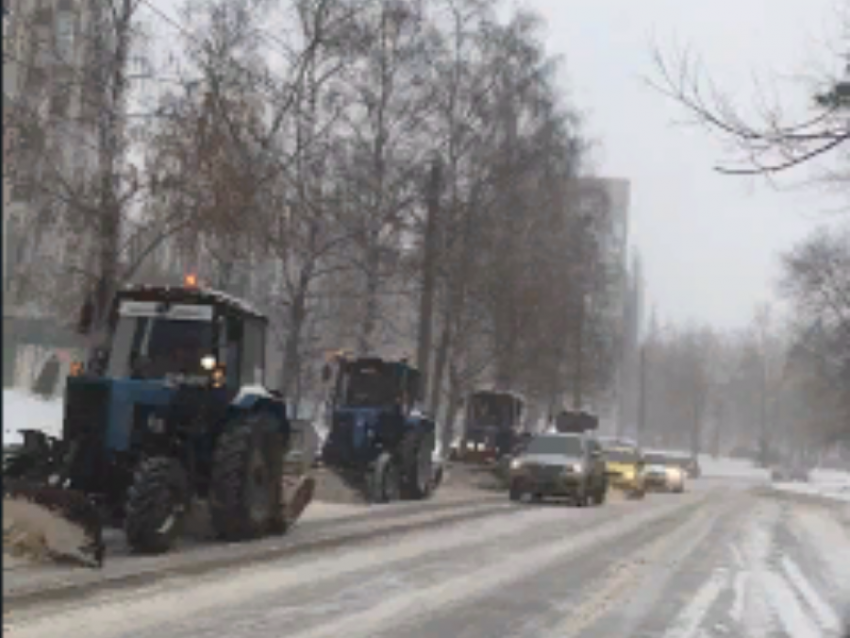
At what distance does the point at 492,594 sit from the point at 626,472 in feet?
88.9

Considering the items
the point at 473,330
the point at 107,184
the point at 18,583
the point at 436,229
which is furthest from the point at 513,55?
the point at 18,583

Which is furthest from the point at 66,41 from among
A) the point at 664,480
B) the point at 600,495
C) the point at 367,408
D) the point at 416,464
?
the point at 664,480

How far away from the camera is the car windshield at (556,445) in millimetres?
25406

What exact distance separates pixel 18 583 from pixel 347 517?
8.85 meters

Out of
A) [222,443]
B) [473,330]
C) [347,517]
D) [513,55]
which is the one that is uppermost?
[513,55]

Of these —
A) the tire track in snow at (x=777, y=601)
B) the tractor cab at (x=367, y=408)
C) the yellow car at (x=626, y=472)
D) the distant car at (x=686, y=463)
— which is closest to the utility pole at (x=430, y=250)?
the tractor cab at (x=367, y=408)

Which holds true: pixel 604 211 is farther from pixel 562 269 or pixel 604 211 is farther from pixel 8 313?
pixel 8 313

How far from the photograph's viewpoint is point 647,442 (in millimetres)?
117312

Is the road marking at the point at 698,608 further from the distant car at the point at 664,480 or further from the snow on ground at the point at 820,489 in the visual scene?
the snow on ground at the point at 820,489

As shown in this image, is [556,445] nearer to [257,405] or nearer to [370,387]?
[370,387]

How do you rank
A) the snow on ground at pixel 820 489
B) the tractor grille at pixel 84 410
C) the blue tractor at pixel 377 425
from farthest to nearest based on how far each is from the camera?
the snow on ground at pixel 820 489
the blue tractor at pixel 377 425
the tractor grille at pixel 84 410

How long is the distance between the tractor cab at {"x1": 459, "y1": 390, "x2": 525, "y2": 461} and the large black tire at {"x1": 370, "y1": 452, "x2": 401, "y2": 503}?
493 inches

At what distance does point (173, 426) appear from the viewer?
11148 millimetres

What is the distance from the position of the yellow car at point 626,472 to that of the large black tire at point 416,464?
46.6ft
